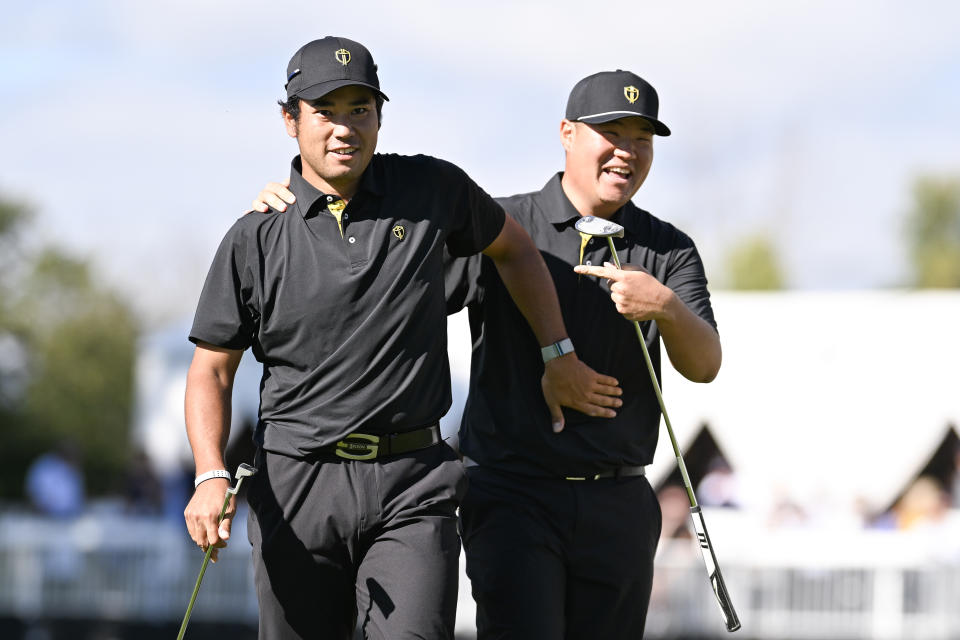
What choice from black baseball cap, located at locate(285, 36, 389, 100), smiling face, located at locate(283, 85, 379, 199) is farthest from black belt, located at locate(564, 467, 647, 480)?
black baseball cap, located at locate(285, 36, 389, 100)

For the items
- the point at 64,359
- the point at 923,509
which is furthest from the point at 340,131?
the point at 64,359

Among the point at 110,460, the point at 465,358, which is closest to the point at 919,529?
the point at 465,358

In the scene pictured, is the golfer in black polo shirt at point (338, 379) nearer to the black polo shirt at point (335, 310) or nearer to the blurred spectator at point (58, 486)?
the black polo shirt at point (335, 310)

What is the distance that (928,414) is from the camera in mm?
16828

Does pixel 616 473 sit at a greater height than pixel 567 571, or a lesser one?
greater

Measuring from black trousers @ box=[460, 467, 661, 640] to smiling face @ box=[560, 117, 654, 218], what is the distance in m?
1.09

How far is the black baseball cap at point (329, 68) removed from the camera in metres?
4.57

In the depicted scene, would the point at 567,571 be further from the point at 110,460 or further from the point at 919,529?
the point at 110,460

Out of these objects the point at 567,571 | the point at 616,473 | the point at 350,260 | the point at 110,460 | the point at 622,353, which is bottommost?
the point at 110,460

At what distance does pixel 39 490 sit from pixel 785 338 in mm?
9021

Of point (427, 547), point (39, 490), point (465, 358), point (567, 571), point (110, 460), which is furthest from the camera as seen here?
point (110, 460)

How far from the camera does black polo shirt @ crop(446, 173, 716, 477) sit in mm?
5434

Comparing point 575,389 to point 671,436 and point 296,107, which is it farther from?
point 296,107

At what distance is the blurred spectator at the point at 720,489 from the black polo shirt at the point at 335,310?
1273 cm
